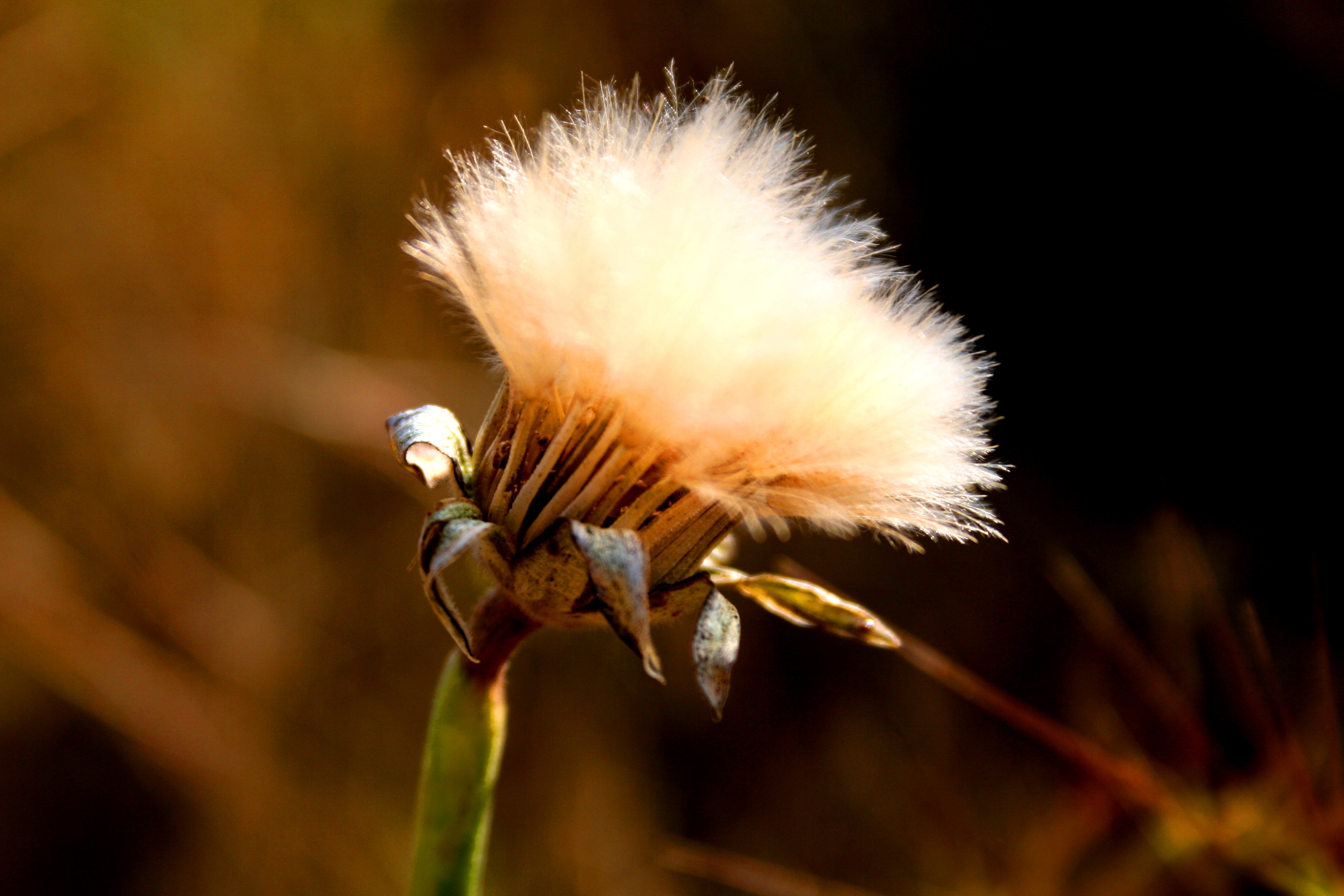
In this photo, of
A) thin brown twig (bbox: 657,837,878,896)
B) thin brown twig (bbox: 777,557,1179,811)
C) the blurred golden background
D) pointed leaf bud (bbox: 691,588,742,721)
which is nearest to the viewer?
pointed leaf bud (bbox: 691,588,742,721)

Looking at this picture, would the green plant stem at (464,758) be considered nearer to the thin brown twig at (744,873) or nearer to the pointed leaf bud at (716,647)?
the pointed leaf bud at (716,647)

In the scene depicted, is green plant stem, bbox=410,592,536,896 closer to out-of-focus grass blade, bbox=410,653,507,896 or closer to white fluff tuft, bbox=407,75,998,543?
out-of-focus grass blade, bbox=410,653,507,896

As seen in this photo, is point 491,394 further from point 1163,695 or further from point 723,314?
point 723,314

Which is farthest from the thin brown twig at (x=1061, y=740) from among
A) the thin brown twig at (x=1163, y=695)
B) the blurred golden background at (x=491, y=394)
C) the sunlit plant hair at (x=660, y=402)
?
the blurred golden background at (x=491, y=394)

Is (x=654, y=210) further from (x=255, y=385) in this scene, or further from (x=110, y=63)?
(x=110, y=63)

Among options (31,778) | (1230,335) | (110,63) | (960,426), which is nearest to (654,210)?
(960,426)

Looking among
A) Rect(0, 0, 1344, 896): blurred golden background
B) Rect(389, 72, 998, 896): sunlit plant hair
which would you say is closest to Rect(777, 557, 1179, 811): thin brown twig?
Rect(389, 72, 998, 896): sunlit plant hair

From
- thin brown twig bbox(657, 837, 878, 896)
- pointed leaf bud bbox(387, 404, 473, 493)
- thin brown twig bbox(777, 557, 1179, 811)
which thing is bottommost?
thin brown twig bbox(657, 837, 878, 896)

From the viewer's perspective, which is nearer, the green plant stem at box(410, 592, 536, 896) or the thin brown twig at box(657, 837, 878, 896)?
the green plant stem at box(410, 592, 536, 896)

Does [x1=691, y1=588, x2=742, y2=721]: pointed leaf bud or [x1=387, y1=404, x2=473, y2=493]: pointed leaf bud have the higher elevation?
[x1=387, y1=404, x2=473, y2=493]: pointed leaf bud
